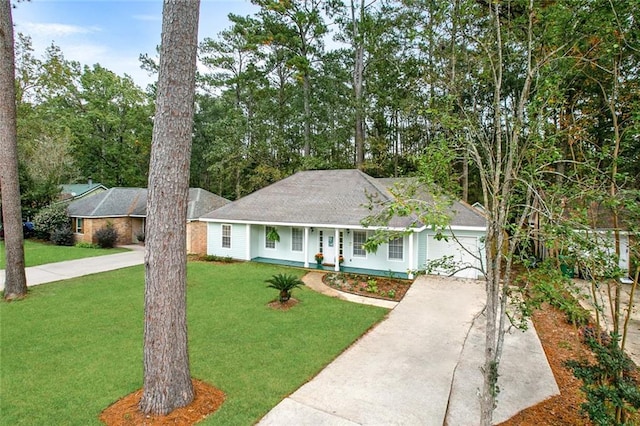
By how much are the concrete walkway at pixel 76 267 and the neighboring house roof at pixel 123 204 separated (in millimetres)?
4187

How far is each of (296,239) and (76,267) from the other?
9670 millimetres

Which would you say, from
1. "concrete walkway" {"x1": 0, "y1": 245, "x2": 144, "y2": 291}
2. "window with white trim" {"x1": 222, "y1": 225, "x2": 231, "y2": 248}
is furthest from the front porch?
"concrete walkway" {"x1": 0, "y1": 245, "x2": 144, "y2": 291}

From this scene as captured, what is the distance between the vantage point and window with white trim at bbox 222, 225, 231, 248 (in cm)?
1642

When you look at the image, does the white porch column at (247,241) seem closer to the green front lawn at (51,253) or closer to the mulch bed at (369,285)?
the mulch bed at (369,285)

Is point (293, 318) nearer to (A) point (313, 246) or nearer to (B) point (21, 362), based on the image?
(B) point (21, 362)

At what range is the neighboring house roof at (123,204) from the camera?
20.0 metres

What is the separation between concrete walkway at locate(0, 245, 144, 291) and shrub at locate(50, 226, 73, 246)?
5287 mm

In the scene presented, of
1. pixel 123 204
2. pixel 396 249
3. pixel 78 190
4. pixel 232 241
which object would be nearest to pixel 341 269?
pixel 396 249

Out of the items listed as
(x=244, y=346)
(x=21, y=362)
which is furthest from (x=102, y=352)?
(x=244, y=346)

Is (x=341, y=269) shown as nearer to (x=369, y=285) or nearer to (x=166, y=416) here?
(x=369, y=285)

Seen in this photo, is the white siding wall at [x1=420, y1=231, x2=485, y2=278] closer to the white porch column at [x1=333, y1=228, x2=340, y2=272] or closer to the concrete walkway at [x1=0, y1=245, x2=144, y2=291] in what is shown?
the white porch column at [x1=333, y1=228, x2=340, y2=272]

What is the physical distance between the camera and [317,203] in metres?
15.4

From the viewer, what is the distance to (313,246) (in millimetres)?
15062

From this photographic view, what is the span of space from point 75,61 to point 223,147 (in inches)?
793
